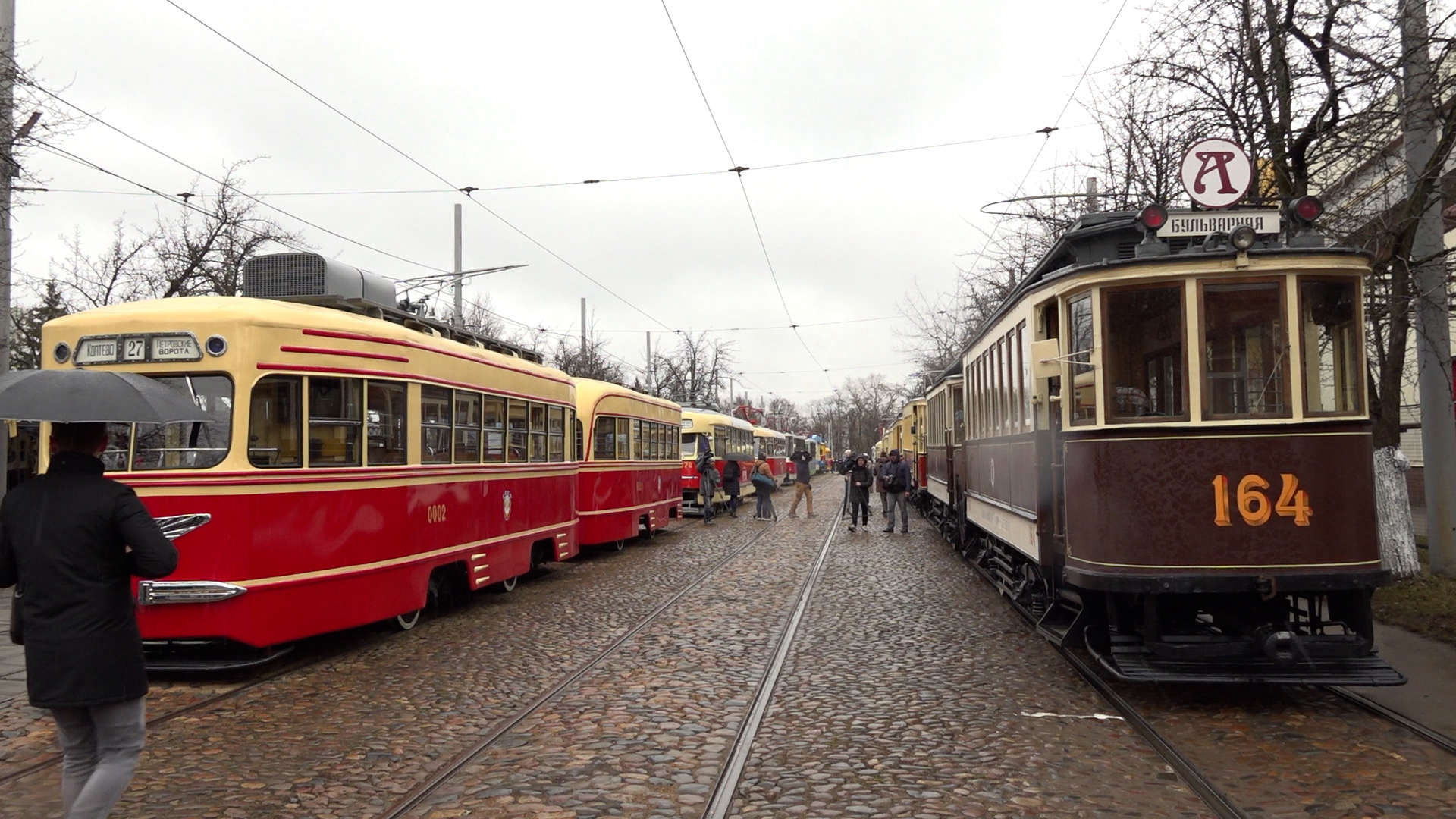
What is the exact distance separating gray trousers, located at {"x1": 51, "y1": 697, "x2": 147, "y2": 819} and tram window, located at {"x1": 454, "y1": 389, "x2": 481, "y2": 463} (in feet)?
20.2

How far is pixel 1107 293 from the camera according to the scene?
6.57 meters

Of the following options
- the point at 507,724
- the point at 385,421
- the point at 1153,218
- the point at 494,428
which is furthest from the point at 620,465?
the point at 1153,218

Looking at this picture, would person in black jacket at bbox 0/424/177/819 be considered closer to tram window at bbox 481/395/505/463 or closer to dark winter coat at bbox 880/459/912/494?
tram window at bbox 481/395/505/463

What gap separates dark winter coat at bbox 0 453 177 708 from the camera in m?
3.58

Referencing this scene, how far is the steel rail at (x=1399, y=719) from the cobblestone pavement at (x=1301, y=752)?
0.17 feet

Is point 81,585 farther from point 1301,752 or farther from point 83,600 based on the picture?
point 1301,752

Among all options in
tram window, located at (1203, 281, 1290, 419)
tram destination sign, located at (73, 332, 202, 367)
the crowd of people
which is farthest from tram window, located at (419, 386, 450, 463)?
the crowd of people

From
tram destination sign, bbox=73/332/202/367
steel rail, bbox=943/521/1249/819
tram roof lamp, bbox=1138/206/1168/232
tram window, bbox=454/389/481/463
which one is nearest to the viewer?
steel rail, bbox=943/521/1249/819

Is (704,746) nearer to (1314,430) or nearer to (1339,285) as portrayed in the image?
(1314,430)

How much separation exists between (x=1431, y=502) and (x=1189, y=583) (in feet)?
18.8

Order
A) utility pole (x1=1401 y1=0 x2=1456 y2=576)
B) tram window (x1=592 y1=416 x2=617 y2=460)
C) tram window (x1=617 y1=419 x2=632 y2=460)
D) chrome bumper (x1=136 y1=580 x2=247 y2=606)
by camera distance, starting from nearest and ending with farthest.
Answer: chrome bumper (x1=136 y1=580 x2=247 y2=606), utility pole (x1=1401 y1=0 x2=1456 y2=576), tram window (x1=592 y1=416 x2=617 y2=460), tram window (x1=617 y1=419 x2=632 y2=460)

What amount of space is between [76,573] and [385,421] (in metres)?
4.98

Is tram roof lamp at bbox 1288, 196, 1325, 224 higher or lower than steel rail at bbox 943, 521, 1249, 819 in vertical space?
higher

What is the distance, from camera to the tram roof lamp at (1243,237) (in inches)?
245
